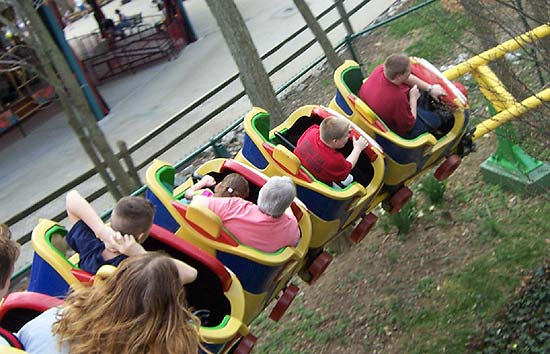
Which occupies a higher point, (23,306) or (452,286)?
(23,306)

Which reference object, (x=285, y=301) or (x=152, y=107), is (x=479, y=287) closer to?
(x=285, y=301)

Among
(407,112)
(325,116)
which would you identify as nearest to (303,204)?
(325,116)

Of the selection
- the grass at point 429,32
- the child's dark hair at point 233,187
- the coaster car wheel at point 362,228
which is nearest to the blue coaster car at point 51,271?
the child's dark hair at point 233,187

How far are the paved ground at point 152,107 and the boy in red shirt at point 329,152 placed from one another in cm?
453

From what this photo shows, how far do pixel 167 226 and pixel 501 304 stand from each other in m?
2.25

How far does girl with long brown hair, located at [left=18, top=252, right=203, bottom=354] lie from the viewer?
1773 millimetres

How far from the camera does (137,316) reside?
5.82ft

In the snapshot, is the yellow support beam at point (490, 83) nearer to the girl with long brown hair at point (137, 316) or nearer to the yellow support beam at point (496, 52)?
the yellow support beam at point (496, 52)

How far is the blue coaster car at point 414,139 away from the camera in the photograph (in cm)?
385

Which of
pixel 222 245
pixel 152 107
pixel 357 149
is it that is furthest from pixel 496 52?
pixel 152 107

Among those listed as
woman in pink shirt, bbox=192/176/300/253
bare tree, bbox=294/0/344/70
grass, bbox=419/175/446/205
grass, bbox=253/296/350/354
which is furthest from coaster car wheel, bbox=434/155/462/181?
bare tree, bbox=294/0/344/70

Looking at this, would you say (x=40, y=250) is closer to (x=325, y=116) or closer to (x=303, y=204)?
(x=303, y=204)

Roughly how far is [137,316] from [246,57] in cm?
402

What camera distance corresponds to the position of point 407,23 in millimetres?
9648
